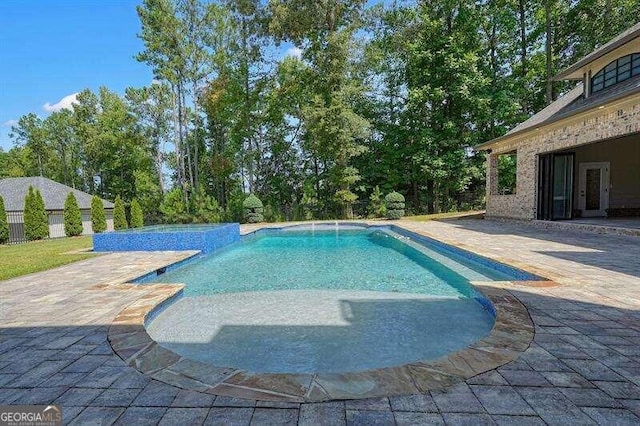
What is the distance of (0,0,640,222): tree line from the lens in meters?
18.5

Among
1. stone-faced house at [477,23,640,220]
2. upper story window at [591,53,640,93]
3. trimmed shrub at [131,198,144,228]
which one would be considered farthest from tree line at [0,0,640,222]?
upper story window at [591,53,640,93]

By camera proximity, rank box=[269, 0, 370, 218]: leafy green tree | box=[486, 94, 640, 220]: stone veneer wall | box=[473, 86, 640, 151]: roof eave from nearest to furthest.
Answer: box=[473, 86, 640, 151]: roof eave
box=[486, 94, 640, 220]: stone veneer wall
box=[269, 0, 370, 218]: leafy green tree

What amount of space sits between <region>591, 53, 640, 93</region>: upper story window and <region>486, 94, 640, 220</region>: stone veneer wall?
199 cm

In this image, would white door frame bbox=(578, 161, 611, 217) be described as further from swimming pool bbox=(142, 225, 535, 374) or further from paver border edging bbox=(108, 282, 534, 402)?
paver border edging bbox=(108, 282, 534, 402)

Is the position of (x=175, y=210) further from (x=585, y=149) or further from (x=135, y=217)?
(x=585, y=149)

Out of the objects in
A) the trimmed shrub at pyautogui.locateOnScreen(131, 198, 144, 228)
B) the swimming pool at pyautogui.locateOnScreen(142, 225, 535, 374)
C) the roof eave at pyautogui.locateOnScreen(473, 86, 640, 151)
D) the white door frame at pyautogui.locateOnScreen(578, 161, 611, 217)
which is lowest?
the swimming pool at pyautogui.locateOnScreen(142, 225, 535, 374)

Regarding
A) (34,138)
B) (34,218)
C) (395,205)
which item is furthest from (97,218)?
(34,138)

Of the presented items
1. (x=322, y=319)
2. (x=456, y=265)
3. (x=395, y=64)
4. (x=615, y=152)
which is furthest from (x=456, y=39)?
(x=322, y=319)

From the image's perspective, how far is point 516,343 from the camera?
2877 millimetres

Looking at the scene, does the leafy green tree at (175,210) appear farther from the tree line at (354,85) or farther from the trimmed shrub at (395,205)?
the trimmed shrub at (395,205)

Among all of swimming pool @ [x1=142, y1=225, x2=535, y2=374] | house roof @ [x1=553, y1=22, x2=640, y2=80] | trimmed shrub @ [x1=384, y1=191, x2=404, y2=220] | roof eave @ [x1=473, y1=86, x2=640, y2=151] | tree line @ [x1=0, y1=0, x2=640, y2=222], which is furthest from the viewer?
tree line @ [x1=0, y1=0, x2=640, y2=222]

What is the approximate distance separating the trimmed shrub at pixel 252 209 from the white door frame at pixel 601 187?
46.7ft

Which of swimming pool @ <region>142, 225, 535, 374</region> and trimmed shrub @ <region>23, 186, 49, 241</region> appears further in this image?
trimmed shrub @ <region>23, 186, 49, 241</region>

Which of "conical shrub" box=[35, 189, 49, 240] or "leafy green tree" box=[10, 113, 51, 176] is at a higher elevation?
"leafy green tree" box=[10, 113, 51, 176]
